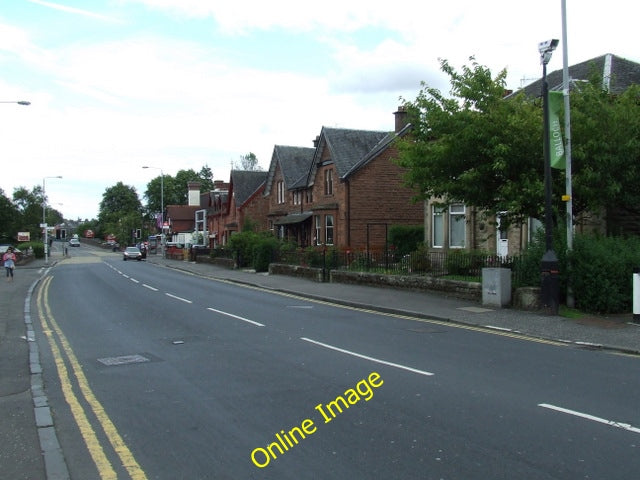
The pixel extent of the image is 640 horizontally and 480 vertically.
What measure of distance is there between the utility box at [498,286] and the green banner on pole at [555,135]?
10.1 ft

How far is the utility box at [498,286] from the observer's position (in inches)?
606

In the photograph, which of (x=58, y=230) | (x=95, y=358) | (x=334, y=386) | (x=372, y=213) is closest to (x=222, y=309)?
(x=95, y=358)

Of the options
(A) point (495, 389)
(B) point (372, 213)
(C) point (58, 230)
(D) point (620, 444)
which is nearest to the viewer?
(D) point (620, 444)

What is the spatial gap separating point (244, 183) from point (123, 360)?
5176cm

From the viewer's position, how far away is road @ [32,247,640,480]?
493 cm

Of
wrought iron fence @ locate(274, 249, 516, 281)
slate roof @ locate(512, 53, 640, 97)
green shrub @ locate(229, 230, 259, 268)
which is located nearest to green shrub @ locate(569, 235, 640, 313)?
wrought iron fence @ locate(274, 249, 516, 281)

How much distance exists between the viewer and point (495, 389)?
7.33 meters

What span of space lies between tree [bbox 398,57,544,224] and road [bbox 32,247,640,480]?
189 inches

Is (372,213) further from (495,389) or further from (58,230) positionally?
(58,230)

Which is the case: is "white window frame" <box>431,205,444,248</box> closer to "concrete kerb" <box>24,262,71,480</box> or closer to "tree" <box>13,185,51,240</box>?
"concrete kerb" <box>24,262,71,480</box>

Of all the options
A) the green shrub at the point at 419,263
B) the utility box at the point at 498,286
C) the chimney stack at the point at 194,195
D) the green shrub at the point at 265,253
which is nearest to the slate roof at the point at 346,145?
the green shrub at the point at 265,253

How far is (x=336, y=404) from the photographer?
21.9 ft

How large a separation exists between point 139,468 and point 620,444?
168 inches

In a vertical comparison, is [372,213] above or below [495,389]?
above
